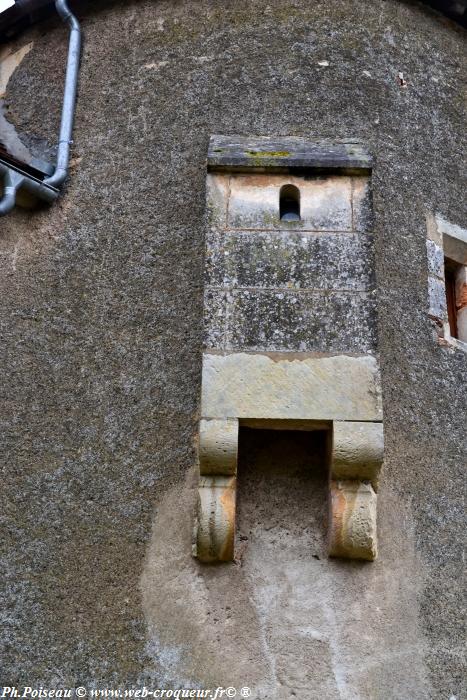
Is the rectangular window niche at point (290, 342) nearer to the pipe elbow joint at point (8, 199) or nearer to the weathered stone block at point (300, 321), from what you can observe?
the weathered stone block at point (300, 321)

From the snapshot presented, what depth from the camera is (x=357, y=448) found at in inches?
202

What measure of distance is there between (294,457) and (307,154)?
1.64 m

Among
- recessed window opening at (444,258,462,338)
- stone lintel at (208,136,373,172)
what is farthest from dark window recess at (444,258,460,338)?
stone lintel at (208,136,373,172)

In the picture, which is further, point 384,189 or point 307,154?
point 384,189

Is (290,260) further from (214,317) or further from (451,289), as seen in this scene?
(451,289)

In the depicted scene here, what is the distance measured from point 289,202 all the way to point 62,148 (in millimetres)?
1556

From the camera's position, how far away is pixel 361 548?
5.15 metres

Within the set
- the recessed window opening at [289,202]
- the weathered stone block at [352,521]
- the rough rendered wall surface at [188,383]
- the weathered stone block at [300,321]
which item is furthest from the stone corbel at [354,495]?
the recessed window opening at [289,202]

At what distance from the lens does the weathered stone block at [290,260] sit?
216 inches

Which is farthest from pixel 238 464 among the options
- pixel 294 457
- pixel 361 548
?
pixel 361 548

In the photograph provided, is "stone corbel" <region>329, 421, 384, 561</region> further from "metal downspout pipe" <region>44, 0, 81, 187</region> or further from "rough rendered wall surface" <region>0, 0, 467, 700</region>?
"metal downspout pipe" <region>44, 0, 81, 187</region>

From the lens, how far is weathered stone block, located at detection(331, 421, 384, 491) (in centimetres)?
513

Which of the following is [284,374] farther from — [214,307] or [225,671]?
[225,671]

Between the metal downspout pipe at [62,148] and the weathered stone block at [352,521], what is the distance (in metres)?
2.49
